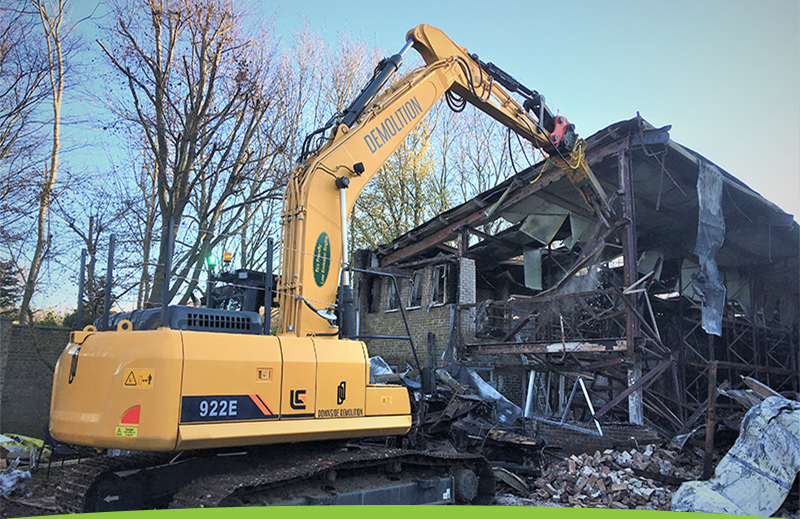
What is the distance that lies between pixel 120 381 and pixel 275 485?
5.35 ft

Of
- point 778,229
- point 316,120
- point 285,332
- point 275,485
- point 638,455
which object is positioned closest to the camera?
point 275,485

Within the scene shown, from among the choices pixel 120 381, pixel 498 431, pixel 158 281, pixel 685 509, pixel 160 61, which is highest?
pixel 160 61

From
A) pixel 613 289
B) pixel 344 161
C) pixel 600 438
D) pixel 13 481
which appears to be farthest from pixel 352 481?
pixel 613 289

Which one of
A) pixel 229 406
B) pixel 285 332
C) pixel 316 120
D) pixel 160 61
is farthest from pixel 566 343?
pixel 316 120

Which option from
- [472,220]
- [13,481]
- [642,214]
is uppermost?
[642,214]

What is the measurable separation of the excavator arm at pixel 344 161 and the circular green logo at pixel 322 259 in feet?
0.03

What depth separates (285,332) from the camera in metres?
5.97

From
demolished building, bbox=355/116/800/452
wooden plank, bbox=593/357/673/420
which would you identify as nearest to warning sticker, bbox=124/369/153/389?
demolished building, bbox=355/116/800/452

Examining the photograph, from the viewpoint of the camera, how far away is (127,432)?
14.7 ft

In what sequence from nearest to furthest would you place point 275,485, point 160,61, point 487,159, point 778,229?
point 275,485 < point 160,61 < point 778,229 < point 487,159

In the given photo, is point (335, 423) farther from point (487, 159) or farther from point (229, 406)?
point (487, 159)

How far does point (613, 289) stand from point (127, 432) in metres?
8.83

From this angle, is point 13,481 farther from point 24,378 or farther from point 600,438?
point 600,438

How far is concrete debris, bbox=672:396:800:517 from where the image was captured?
748 cm
